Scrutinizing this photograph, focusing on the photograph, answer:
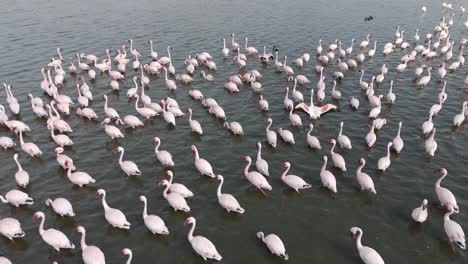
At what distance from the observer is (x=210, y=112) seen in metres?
27.3

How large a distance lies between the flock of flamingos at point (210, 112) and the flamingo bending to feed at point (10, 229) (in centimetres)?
4

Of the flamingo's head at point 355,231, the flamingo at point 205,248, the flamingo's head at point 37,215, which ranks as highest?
the flamingo's head at point 37,215

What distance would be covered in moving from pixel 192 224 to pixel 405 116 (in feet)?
58.8

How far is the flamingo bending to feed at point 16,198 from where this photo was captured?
1773 centimetres

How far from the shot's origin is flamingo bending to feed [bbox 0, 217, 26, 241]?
1564 cm

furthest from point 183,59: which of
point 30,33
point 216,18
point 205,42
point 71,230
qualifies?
point 71,230

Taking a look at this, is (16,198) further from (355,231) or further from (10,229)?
(355,231)

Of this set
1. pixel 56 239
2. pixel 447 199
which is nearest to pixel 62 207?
pixel 56 239

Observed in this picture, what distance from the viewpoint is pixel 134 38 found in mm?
45062

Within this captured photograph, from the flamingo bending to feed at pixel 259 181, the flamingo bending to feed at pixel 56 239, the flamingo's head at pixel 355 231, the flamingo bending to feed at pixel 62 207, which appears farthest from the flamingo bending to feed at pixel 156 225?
the flamingo's head at pixel 355 231

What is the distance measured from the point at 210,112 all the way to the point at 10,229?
582 inches

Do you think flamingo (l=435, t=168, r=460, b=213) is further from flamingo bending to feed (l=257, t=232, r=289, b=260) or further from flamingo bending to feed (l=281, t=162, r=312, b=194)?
flamingo bending to feed (l=257, t=232, r=289, b=260)

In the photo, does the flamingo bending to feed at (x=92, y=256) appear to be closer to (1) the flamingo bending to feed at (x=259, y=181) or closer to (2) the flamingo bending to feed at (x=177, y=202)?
(2) the flamingo bending to feed at (x=177, y=202)

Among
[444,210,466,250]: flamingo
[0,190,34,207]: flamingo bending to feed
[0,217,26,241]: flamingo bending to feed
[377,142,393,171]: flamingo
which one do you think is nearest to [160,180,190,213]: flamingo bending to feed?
[0,217,26,241]: flamingo bending to feed
